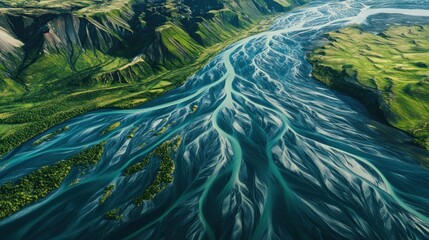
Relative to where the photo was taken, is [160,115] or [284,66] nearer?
[160,115]

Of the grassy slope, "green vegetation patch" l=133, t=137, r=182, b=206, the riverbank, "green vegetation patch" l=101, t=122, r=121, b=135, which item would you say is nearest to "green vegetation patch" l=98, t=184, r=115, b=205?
"green vegetation patch" l=133, t=137, r=182, b=206

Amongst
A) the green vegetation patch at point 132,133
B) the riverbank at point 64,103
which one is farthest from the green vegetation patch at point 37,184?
the riverbank at point 64,103

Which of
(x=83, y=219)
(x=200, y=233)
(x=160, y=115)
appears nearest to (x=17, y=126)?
(x=160, y=115)

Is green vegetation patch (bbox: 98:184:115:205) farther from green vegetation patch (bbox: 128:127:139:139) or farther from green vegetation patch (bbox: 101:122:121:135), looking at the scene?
green vegetation patch (bbox: 101:122:121:135)

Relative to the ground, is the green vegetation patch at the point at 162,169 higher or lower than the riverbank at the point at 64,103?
lower

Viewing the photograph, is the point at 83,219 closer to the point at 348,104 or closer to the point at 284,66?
the point at 348,104

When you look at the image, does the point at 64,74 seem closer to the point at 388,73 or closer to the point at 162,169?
the point at 162,169

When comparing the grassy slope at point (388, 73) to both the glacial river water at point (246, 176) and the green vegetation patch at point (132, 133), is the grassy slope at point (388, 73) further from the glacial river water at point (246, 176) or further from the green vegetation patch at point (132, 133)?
the green vegetation patch at point (132, 133)
